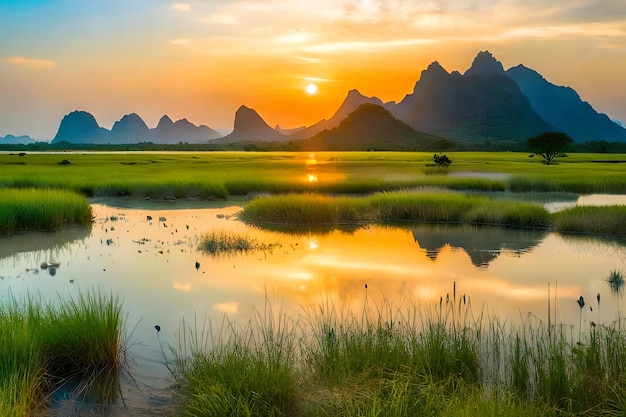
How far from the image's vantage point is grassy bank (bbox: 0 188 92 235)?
20.8 meters

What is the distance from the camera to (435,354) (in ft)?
23.3

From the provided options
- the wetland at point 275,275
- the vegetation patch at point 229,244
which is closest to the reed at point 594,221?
the wetland at point 275,275

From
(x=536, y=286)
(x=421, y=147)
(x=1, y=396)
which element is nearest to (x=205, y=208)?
(x=536, y=286)

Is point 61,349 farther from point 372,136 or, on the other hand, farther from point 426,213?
point 372,136

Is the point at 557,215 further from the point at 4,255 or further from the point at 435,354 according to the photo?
the point at 4,255

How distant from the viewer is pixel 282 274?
1425cm

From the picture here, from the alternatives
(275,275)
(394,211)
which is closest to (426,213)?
(394,211)

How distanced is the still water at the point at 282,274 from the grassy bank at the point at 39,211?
894 mm

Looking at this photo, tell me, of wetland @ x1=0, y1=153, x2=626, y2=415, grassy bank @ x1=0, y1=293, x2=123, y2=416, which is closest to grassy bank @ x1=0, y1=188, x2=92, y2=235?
wetland @ x1=0, y1=153, x2=626, y2=415

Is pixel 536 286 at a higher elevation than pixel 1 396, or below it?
below

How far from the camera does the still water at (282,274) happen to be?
10.2 m

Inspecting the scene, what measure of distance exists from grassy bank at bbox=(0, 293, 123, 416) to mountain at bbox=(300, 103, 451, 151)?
15675 centimetres

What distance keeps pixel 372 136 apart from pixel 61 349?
17680cm

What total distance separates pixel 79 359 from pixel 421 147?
163 meters
